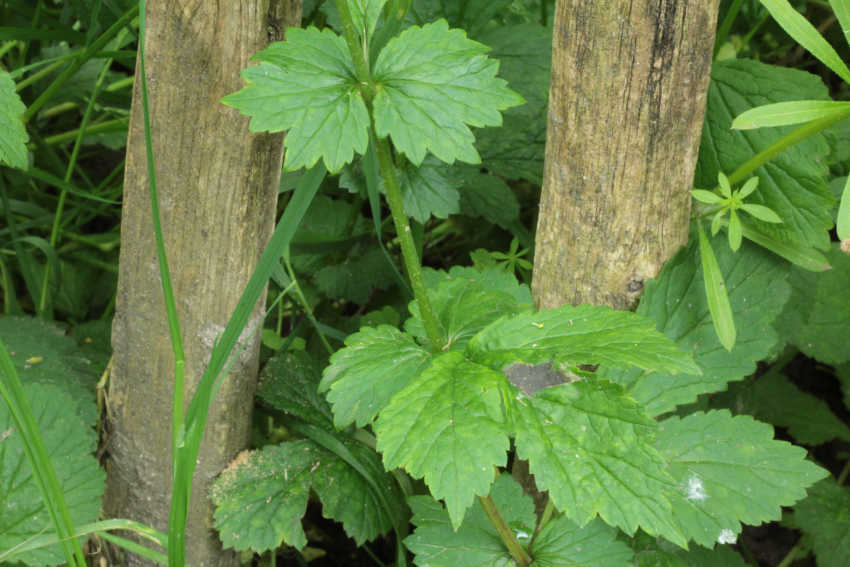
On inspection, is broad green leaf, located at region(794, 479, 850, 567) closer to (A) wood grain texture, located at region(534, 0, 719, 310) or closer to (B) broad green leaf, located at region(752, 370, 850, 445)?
(B) broad green leaf, located at region(752, 370, 850, 445)

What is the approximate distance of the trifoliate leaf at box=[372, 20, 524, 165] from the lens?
1007 millimetres

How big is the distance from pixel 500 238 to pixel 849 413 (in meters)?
1.65

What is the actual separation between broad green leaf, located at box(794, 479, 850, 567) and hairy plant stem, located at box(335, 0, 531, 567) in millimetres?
1223

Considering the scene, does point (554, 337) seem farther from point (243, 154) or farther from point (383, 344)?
point (243, 154)

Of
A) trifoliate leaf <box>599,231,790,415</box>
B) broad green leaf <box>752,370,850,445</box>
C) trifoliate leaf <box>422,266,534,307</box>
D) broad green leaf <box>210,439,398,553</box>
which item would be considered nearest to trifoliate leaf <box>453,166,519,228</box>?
trifoliate leaf <box>422,266,534,307</box>

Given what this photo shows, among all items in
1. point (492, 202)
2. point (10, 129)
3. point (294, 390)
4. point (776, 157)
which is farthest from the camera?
point (492, 202)

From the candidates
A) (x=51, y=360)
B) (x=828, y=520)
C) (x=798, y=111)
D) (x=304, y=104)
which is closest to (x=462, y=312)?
(x=304, y=104)

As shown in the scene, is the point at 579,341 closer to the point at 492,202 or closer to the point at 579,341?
the point at 579,341

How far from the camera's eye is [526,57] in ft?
5.64

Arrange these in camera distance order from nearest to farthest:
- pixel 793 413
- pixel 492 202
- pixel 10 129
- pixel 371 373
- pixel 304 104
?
pixel 304 104 → pixel 371 373 → pixel 10 129 → pixel 492 202 → pixel 793 413

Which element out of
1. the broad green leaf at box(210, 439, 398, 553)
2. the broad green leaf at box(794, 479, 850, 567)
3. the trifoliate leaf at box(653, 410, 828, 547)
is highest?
the trifoliate leaf at box(653, 410, 828, 547)

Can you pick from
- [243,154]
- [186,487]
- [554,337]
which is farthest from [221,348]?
[554,337]

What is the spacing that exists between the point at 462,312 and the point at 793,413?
1603mm

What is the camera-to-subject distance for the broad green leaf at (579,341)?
1050 mm
